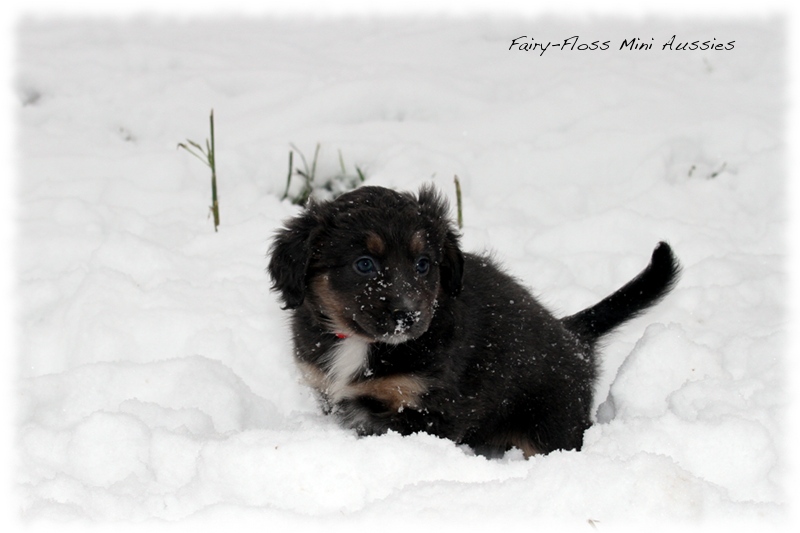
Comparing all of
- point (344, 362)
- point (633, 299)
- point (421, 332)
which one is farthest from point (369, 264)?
point (633, 299)

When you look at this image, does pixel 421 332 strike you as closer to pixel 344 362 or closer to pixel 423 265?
pixel 423 265

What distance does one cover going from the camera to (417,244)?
295cm

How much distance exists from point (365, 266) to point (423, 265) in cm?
20

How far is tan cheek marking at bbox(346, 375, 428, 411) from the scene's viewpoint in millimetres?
2996

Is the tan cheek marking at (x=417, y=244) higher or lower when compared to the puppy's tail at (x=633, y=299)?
higher

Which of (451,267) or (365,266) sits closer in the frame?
(365,266)

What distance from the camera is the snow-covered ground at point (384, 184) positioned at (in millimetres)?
2578

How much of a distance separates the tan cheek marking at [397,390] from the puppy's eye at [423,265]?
36cm

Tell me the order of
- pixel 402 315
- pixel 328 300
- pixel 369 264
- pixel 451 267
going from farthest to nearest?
1. pixel 451 267
2. pixel 328 300
3. pixel 369 264
4. pixel 402 315

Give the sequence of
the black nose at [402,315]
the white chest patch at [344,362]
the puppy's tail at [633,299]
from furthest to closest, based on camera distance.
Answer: the puppy's tail at [633,299] → the white chest patch at [344,362] → the black nose at [402,315]

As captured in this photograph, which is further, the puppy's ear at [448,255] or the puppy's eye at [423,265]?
the puppy's ear at [448,255]

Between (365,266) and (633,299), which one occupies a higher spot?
(365,266)

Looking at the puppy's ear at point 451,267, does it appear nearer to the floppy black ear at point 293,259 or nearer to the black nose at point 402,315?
the black nose at point 402,315

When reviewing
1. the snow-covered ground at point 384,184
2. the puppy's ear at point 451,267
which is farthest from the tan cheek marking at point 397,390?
the puppy's ear at point 451,267
